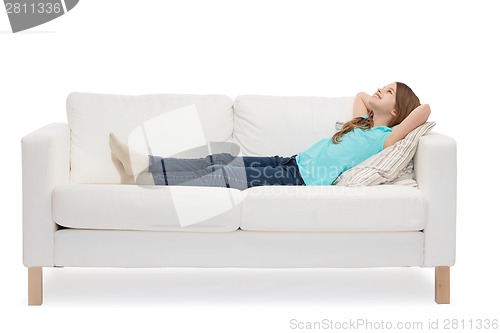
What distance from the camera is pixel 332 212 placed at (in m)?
4.26

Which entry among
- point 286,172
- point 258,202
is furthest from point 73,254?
point 286,172

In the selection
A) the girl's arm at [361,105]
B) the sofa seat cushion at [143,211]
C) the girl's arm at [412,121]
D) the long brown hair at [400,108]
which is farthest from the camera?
the girl's arm at [361,105]

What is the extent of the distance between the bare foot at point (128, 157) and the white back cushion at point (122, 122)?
11.6 inches

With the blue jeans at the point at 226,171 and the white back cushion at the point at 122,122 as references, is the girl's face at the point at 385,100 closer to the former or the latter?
the blue jeans at the point at 226,171

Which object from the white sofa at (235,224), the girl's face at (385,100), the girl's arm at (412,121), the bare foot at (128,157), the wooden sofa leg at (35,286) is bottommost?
the wooden sofa leg at (35,286)

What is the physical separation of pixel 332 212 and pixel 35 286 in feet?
5.02

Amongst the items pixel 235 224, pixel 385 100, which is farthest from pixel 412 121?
pixel 235 224

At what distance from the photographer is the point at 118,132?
16.1ft

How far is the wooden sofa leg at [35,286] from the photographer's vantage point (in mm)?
4281

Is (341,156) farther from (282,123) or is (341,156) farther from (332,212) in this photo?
(332,212)

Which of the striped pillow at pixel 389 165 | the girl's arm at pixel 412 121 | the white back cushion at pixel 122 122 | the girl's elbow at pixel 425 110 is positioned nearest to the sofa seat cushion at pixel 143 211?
the white back cushion at pixel 122 122

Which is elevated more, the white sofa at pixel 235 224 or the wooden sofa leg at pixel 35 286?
the white sofa at pixel 235 224

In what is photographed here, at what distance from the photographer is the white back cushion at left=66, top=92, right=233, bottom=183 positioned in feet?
15.9

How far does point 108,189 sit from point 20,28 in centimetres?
150
